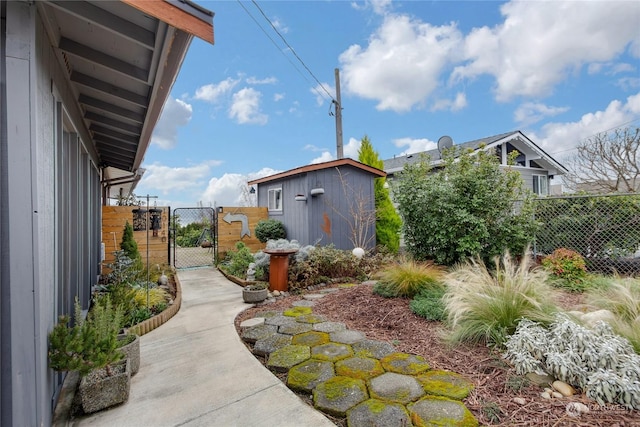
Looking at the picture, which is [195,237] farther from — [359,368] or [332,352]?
[359,368]

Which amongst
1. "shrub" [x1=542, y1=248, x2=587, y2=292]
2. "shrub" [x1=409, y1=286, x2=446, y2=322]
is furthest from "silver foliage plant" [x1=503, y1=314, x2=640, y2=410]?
"shrub" [x1=542, y1=248, x2=587, y2=292]

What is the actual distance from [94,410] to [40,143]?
182cm

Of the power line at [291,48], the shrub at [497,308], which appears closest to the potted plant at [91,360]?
the shrub at [497,308]

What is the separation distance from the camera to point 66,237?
9.01 feet

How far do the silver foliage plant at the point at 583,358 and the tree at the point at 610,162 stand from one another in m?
10.7

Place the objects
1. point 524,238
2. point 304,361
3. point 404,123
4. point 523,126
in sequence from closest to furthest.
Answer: point 304,361 < point 524,238 < point 523,126 < point 404,123

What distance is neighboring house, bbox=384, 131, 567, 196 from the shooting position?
11.6m

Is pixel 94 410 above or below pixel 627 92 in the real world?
below

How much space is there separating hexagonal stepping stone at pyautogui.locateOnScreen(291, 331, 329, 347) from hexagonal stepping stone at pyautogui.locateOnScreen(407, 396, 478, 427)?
50.2 inches

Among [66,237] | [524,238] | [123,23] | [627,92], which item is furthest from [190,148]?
[627,92]

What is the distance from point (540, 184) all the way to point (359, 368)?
14.6 m

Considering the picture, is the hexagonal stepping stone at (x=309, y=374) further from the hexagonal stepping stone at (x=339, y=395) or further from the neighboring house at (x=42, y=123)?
the neighboring house at (x=42, y=123)

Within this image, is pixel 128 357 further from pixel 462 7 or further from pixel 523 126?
pixel 523 126

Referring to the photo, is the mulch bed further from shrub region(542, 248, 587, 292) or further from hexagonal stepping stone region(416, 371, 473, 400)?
shrub region(542, 248, 587, 292)
